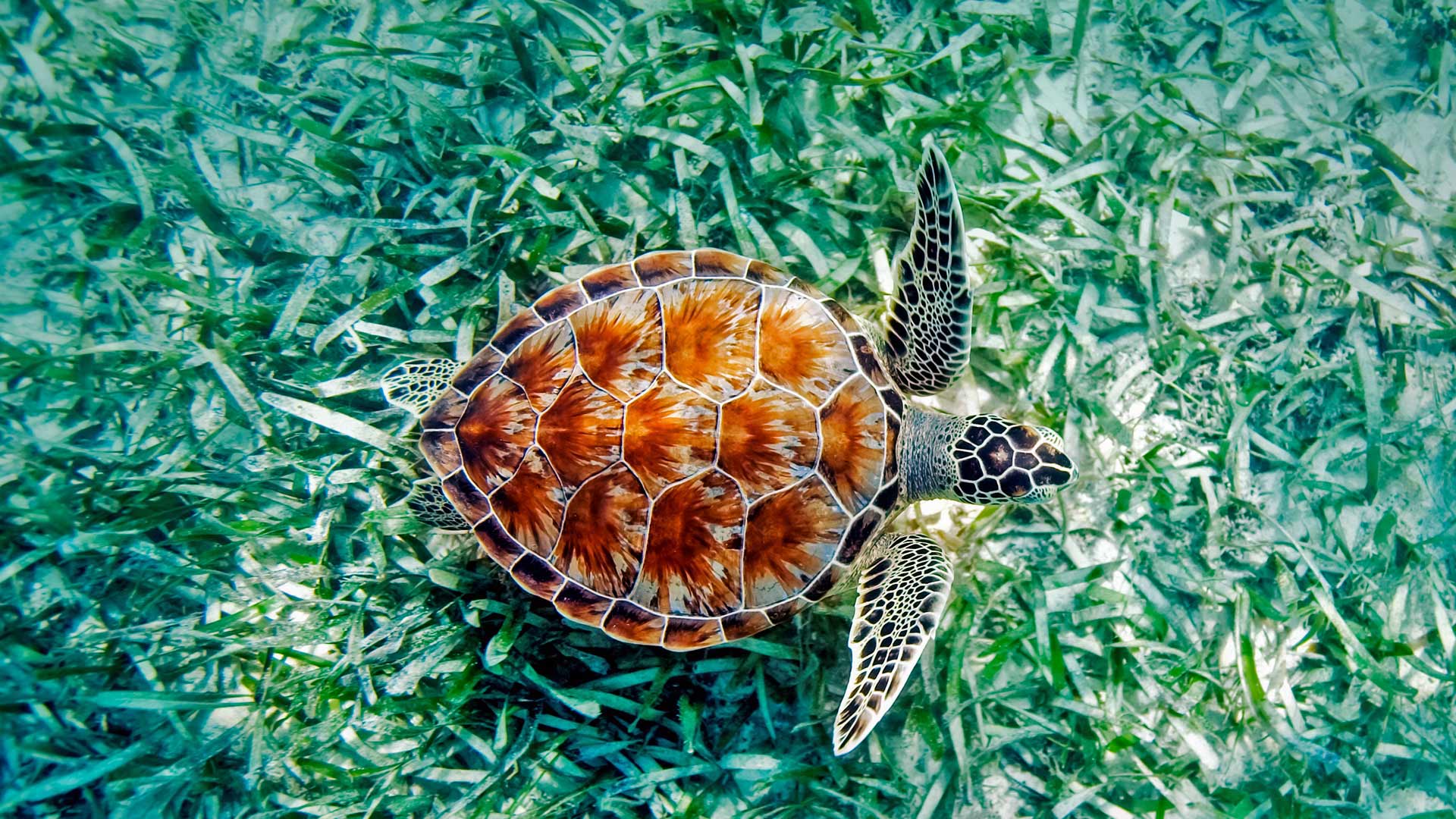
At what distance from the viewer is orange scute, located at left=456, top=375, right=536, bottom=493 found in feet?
5.10

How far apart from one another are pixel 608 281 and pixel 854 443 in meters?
0.71

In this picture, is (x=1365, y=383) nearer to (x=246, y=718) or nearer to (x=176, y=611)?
(x=246, y=718)

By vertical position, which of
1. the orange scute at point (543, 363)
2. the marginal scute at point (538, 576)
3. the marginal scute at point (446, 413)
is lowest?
the marginal scute at point (538, 576)

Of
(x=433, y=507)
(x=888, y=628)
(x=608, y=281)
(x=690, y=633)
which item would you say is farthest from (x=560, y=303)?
(x=888, y=628)

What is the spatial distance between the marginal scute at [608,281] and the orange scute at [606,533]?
0.46 m

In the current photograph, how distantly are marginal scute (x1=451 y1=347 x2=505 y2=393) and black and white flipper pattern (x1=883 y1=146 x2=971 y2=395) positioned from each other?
99cm

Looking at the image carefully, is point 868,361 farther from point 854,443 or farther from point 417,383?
point 417,383

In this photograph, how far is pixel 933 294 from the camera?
168cm

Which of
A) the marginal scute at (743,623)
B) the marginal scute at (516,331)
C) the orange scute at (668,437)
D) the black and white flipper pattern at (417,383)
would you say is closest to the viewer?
the orange scute at (668,437)

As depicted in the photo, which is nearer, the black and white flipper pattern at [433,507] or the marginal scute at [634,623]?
the marginal scute at [634,623]

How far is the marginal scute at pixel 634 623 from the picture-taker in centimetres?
160

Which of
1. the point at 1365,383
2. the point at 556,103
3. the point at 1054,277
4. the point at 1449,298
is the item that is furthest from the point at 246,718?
the point at 1449,298

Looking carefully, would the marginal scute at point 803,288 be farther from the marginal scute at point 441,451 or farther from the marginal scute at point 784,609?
the marginal scute at point 441,451

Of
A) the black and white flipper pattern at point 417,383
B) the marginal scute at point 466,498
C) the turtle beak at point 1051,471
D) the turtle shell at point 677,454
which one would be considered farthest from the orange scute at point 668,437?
the turtle beak at point 1051,471
